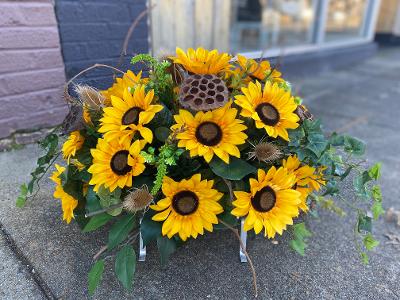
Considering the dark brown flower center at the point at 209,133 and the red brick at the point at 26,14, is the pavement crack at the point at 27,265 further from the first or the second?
the red brick at the point at 26,14

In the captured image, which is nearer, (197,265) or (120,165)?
(120,165)

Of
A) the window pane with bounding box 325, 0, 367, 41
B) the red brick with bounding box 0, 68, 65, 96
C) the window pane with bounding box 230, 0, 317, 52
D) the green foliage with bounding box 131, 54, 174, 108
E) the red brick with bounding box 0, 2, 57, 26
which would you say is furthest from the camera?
the window pane with bounding box 325, 0, 367, 41

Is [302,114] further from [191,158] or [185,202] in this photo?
[185,202]

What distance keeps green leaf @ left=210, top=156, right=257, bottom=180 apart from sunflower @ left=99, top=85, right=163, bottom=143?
0.84 ft

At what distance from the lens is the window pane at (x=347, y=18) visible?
7.39 metres

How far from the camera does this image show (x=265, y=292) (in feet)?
5.04

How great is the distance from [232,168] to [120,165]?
0.41 m

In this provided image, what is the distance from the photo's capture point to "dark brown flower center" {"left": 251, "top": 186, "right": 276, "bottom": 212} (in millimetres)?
1404

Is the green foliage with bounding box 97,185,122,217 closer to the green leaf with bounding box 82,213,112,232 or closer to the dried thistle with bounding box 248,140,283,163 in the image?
the green leaf with bounding box 82,213,112,232

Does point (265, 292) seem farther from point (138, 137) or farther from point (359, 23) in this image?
point (359, 23)

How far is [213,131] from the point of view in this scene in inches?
55.0

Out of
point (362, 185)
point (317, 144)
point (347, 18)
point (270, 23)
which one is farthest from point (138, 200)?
point (347, 18)

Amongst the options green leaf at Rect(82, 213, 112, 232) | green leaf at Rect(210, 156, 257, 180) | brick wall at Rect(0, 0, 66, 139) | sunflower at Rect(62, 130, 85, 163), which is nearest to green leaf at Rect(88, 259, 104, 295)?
green leaf at Rect(82, 213, 112, 232)

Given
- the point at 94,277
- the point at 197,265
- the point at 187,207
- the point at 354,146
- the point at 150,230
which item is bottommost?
the point at 197,265
